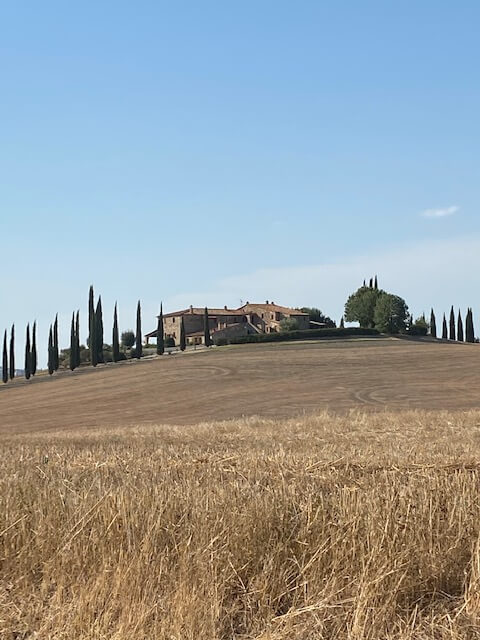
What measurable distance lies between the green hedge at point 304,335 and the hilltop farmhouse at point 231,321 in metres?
14.6

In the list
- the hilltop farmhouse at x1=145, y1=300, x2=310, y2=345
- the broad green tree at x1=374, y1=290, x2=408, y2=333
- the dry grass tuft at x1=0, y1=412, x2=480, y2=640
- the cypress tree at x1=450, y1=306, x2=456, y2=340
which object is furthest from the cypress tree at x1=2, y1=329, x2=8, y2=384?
the dry grass tuft at x1=0, y1=412, x2=480, y2=640

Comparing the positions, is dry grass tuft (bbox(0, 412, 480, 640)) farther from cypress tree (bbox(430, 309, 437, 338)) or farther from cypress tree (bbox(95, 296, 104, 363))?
cypress tree (bbox(430, 309, 437, 338))

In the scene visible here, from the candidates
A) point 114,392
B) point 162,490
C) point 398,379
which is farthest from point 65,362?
point 162,490

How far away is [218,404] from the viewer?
47031 millimetres

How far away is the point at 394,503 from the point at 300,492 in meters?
0.90

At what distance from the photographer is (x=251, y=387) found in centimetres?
5534

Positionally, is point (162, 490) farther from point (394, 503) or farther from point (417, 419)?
point (417, 419)

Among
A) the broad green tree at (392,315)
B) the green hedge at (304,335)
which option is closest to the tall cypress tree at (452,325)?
the broad green tree at (392,315)

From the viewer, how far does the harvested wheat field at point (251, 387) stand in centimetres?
4238

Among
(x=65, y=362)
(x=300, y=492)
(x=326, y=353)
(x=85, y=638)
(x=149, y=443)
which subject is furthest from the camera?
(x=65, y=362)

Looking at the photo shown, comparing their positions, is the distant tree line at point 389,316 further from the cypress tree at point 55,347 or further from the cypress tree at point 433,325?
the cypress tree at point 55,347

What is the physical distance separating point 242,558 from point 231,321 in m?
121

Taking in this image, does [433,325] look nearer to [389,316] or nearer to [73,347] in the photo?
[389,316]

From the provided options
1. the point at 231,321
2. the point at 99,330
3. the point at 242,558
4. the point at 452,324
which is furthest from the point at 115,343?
the point at 242,558
